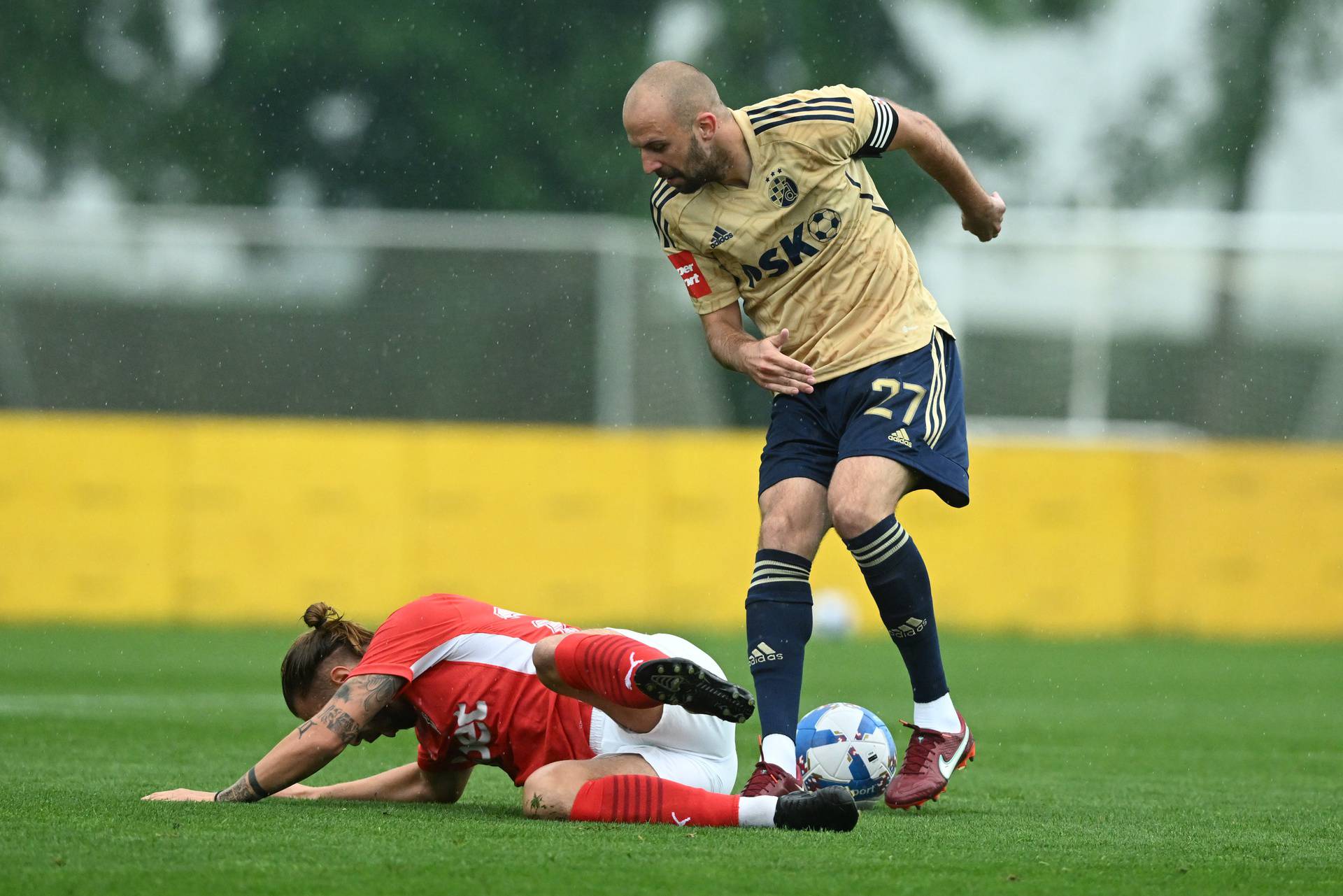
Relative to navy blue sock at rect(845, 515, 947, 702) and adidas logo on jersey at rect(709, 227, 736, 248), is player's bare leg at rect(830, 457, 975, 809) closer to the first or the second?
navy blue sock at rect(845, 515, 947, 702)

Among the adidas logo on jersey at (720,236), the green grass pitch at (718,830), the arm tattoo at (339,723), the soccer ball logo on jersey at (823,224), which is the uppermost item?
the soccer ball logo on jersey at (823,224)

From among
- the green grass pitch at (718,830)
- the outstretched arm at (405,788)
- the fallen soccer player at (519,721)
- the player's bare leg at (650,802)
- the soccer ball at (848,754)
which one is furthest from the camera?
the soccer ball at (848,754)

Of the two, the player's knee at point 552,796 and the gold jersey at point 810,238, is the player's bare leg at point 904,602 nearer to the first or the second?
the gold jersey at point 810,238

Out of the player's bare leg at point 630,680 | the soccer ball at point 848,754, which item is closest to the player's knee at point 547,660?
the player's bare leg at point 630,680

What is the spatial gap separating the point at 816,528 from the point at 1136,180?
1861cm

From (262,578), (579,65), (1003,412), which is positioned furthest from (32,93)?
(1003,412)

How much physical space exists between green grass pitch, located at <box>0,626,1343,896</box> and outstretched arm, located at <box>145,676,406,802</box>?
9cm

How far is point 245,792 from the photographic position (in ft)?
15.2

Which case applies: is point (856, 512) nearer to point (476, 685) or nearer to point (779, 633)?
point (779, 633)

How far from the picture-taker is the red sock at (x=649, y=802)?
4.39m

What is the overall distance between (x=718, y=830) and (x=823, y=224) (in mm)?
1765

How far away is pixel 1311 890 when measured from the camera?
3.63 m

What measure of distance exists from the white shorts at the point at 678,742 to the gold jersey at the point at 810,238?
3.32 ft

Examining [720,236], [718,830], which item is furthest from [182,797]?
[720,236]
